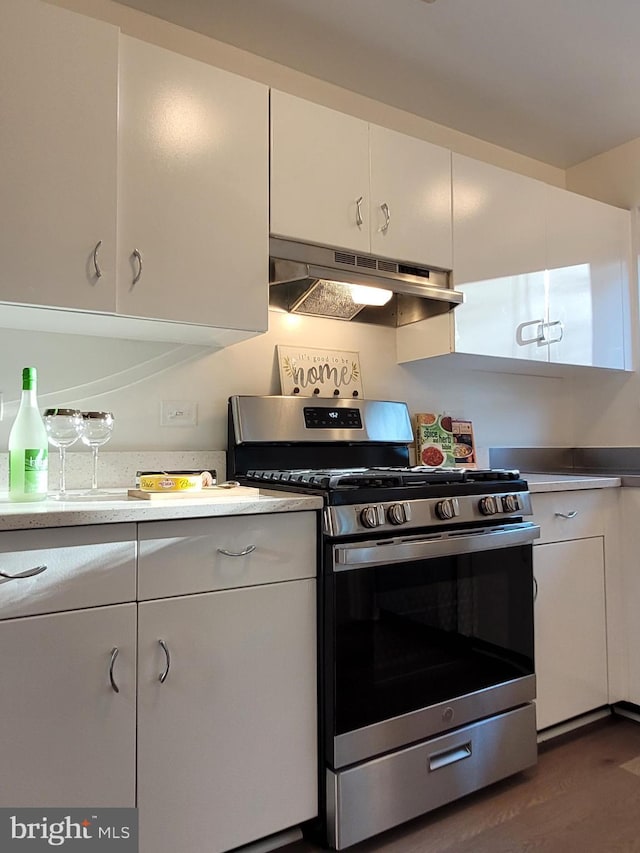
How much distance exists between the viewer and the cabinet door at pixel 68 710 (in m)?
1.19

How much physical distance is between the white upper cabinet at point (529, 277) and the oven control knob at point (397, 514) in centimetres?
83

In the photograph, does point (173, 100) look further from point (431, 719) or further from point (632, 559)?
point (632, 559)

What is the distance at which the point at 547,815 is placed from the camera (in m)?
1.70

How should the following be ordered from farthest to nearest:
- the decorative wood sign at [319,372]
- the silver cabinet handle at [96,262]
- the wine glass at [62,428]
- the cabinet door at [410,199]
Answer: the decorative wood sign at [319,372] < the cabinet door at [410,199] < the wine glass at [62,428] < the silver cabinet handle at [96,262]

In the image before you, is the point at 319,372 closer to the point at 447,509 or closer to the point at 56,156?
the point at 447,509

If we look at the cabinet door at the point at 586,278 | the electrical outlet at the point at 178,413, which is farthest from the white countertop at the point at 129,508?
the cabinet door at the point at 586,278

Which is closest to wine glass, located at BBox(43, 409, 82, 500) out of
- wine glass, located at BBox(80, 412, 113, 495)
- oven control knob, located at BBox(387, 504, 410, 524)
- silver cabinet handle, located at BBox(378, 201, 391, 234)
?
wine glass, located at BBox(80, 412, 113, 495)

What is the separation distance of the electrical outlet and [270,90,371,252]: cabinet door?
63 cm

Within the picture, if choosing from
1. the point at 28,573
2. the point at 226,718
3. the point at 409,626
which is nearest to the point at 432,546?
the point at 409,626

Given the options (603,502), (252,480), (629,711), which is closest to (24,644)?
(252,480)

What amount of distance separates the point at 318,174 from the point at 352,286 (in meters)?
0.39

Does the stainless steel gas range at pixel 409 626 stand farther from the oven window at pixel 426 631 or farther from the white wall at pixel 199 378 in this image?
the white wall at pixel 199 378

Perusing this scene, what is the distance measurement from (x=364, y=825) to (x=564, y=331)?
1.98 m

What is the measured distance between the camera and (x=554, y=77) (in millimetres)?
2312
